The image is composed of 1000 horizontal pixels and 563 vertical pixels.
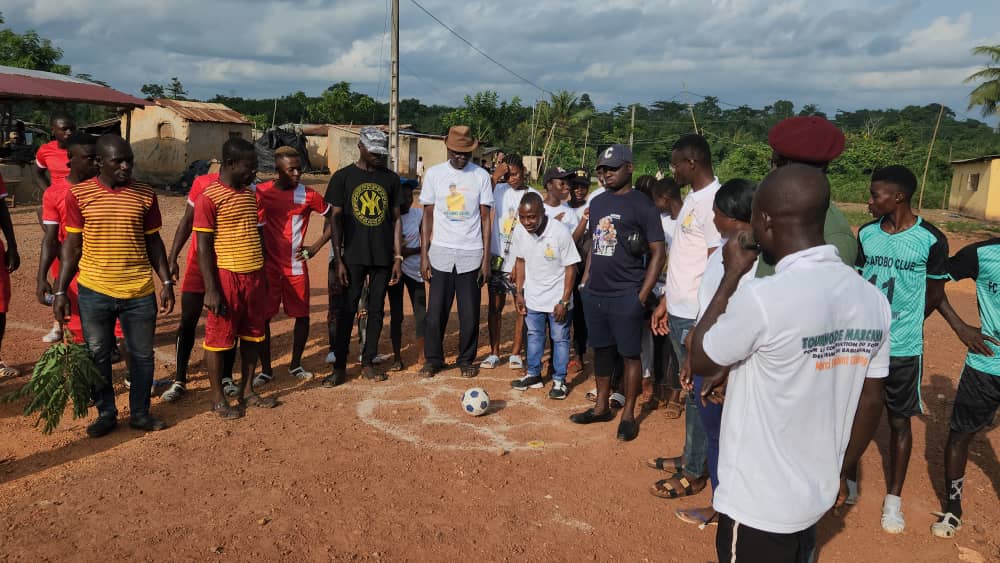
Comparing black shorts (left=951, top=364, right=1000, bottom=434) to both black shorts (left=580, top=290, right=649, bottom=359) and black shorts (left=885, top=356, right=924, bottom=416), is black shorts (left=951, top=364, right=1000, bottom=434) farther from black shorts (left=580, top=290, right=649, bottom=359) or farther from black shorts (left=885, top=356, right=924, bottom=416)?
black shorts (left=580, top=290, right=649, bottom=359)

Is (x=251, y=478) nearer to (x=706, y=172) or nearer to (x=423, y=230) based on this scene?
(x=423, y=230)

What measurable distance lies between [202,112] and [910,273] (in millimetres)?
27603

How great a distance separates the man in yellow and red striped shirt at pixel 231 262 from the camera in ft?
17.1

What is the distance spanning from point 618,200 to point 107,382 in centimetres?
407

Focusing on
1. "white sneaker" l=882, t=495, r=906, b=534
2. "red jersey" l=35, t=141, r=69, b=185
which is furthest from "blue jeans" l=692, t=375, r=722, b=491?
"red jersey" l=35, t=141, r=69, b=185

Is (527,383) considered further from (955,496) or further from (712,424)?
(955,496)

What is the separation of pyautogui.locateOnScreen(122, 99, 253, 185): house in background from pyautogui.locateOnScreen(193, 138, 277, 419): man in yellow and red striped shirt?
22.3 m

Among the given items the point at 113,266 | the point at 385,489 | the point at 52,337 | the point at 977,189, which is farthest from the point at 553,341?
the point at 977,189

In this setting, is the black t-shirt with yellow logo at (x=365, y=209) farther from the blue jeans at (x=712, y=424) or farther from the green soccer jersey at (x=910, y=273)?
the green soccer jersey at (x=910, y=273)

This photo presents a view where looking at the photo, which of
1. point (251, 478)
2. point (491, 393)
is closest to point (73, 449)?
point (251, 478)

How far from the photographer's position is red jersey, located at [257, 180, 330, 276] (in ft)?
20.3

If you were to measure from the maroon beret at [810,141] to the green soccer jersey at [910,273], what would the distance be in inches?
50.9

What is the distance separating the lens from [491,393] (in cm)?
644

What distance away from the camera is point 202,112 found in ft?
88.6
